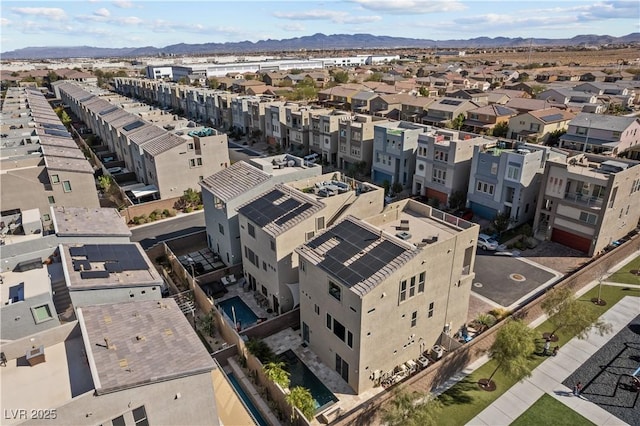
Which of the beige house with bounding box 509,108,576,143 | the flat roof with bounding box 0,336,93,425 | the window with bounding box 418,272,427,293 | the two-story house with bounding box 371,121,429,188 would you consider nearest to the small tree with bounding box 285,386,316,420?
the window with bounding box 418,272,427,293

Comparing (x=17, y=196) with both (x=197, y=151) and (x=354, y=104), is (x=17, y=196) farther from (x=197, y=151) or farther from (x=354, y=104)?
(x=354, y=104)

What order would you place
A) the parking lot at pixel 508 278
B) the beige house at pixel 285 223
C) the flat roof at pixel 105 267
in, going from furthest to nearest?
1. the parking lot at pixel 508 278
2. the beige house at pixel 285 223
3. the flat roof at pixel 105 267

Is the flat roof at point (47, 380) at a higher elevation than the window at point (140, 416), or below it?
higher

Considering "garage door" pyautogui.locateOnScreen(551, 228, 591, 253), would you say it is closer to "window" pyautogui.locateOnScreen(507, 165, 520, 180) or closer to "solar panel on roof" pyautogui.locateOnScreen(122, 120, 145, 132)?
"window" pyautogui.locateOnScreen(507, 165, 520, 180)

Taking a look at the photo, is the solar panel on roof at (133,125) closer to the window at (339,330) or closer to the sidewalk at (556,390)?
the window at (339,330)

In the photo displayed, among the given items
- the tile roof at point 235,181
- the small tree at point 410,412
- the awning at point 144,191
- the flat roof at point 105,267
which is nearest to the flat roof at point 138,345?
the flat roof at point 105,267

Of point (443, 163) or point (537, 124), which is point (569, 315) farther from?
point (537, 124)

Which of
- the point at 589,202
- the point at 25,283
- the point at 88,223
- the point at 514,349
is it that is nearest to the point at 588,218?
the point at 589,202

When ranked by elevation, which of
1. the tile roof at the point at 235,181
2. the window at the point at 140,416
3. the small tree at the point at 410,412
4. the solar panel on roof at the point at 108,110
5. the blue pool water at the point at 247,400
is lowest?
the blue pool water at the point at 247,400
